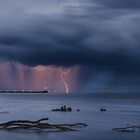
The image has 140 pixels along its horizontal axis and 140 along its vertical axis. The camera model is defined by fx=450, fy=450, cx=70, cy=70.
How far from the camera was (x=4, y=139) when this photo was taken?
64.9 meters

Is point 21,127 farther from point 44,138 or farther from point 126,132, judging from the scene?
point 126,132

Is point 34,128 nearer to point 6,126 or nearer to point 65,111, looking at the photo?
point 6,126

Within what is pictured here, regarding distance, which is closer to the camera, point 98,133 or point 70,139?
point 70,139

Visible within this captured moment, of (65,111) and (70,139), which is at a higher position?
(65,111)

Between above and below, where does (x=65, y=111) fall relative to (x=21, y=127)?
above

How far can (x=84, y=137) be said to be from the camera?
7006cm

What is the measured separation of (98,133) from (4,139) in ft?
63.2

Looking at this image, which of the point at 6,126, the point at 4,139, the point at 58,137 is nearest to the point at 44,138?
the point at 58,137

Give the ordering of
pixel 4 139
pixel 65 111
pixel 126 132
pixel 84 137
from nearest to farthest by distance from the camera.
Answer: pixel 4 139, pixel 84 137, pixel 126 132, pixel 65 111

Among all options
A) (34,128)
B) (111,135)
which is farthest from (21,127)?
(111,135)

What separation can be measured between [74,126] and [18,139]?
2128 cm

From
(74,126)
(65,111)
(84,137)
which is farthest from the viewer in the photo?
(65,111)

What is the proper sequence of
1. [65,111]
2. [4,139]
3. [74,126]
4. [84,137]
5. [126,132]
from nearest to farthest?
[4,139], [84,137], [126,132], [74,126], [65,111]

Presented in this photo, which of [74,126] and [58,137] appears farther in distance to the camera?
[74,126]
